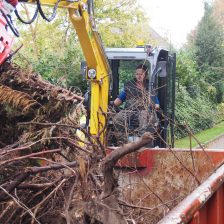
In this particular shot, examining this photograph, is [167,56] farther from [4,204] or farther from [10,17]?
[4,204]

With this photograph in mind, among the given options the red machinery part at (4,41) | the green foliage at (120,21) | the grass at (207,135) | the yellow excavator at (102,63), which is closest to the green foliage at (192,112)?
the grass at (207,135)

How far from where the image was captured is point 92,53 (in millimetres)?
6891

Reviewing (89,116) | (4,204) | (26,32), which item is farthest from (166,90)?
(26,32)

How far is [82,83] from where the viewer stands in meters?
14.1

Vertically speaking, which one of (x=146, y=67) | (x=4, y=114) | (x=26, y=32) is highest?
(x=26, y=32)

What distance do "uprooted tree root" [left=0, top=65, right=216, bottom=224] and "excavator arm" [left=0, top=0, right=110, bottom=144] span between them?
6.83 feet

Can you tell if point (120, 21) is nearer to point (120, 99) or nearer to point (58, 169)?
point (120, 99)

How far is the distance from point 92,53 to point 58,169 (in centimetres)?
379

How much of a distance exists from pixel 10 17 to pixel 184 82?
611 inches

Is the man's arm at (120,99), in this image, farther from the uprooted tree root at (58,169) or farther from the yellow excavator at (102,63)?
the uprooted tree root at (58,169)

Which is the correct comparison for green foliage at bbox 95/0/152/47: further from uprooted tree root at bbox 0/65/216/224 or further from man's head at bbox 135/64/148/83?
uprooted tree root at bbox 0/65/216/224

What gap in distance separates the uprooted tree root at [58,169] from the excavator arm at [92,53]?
208cm

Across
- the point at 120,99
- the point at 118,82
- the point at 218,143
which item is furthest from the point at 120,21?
the point at 120,99

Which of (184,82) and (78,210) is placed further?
(184,82)
